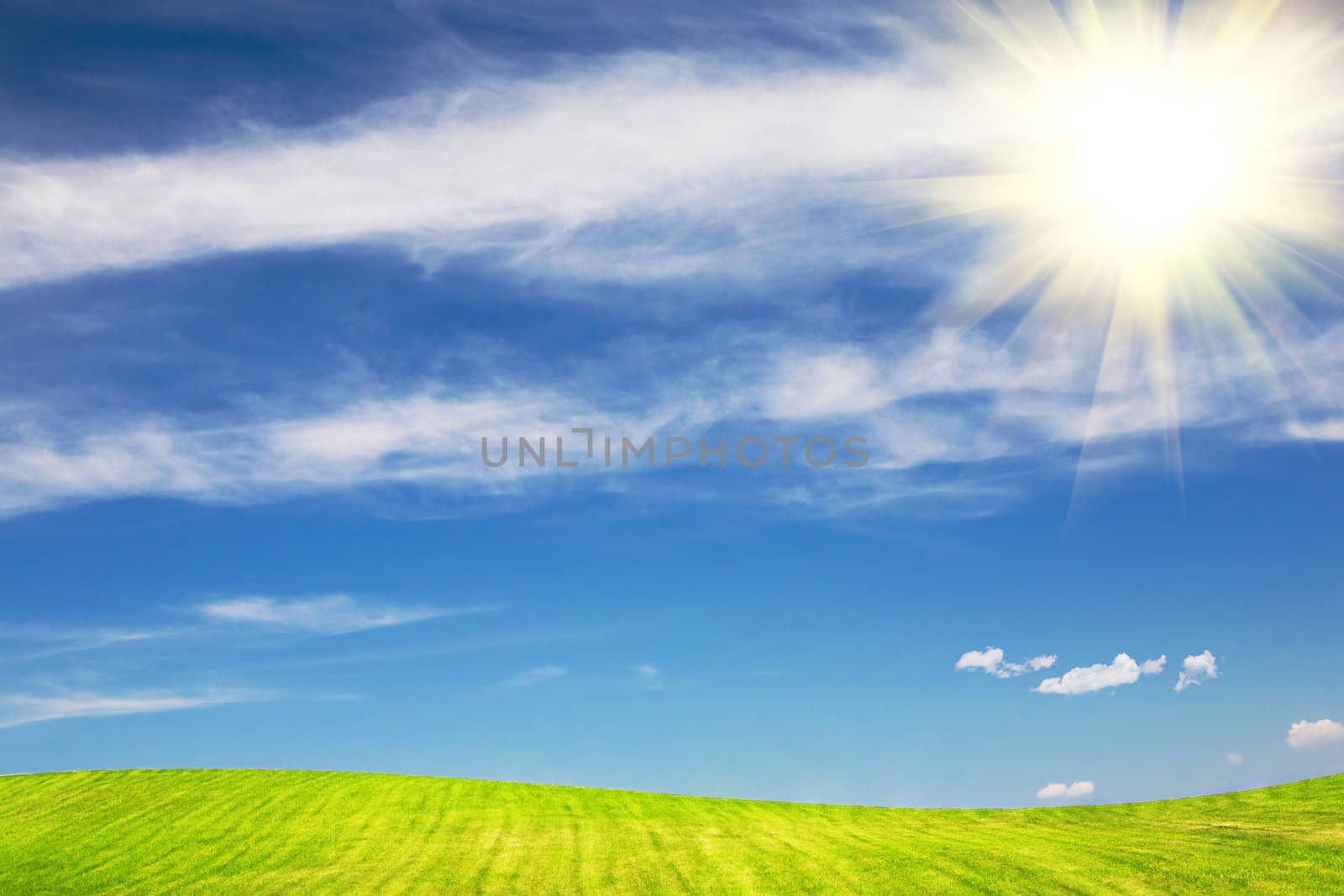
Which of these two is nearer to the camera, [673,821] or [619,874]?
[619,874]

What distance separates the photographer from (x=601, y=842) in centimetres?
4544

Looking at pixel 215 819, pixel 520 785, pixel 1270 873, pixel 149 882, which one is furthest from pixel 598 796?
pixel 1270 873

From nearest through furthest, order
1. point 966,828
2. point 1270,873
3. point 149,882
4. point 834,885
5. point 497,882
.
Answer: point 1270,873
point 834,885
point 497,882
point 149,882
point 966,828

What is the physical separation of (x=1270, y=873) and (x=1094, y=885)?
5737mm

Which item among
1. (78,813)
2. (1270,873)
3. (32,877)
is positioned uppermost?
(78,813)

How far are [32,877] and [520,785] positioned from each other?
1084 inches

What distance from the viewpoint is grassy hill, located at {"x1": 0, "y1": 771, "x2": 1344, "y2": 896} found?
35375mm

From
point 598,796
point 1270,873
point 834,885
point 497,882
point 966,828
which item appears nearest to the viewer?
point 1270,873

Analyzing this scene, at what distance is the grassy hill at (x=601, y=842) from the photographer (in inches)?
1393

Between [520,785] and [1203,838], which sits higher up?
[520,785]

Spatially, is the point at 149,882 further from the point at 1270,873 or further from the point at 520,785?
the point at 1270,873

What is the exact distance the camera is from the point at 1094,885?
3259cm

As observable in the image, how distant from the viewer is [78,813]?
5444 cm

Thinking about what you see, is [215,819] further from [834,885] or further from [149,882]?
[834,885]
